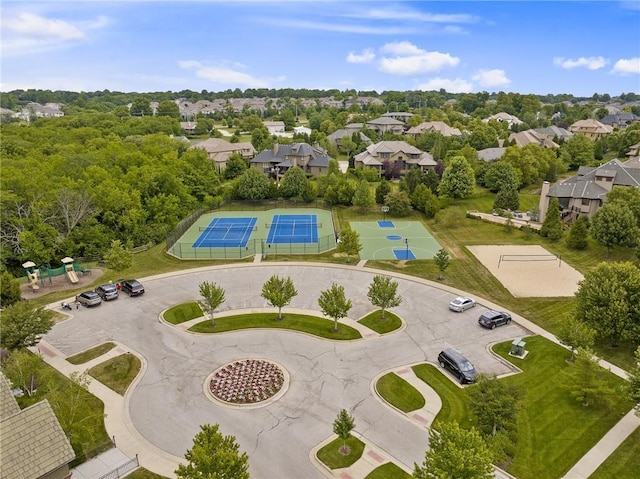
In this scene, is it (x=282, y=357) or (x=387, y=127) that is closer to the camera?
(x=282, y=357)

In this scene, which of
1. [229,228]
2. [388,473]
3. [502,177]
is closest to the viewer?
[388,473]

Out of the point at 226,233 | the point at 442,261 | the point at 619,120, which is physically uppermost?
the point at 619,120

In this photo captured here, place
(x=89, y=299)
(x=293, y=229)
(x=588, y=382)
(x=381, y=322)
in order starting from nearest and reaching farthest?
(x=588, y=382)
(x=381, y=322)
(x=89, y=299)
(x=293, y=229)

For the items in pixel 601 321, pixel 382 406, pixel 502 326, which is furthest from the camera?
pixel 502 326

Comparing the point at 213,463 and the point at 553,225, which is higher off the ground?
the point at 213,463

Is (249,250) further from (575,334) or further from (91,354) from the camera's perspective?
(575,334)

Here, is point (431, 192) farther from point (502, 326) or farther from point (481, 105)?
point (481, 105)

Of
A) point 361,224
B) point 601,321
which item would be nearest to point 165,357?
point 601,321

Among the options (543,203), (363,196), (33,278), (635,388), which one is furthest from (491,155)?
(33,278)
